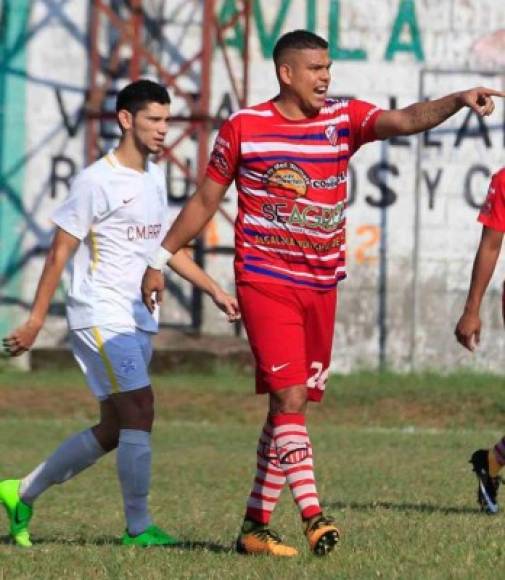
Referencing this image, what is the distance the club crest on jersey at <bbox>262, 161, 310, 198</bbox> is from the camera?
8266 millimetres

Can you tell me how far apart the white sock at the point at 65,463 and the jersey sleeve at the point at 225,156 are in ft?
5.93

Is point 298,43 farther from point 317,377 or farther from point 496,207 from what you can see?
point 496,207

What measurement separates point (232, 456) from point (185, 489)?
2.69 metres

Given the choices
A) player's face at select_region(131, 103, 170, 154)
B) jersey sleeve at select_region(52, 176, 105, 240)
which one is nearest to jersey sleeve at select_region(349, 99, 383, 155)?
player's face at select_region(131, 103, 170, 154)

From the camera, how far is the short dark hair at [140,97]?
9578mm

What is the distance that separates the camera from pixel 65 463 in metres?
9.56

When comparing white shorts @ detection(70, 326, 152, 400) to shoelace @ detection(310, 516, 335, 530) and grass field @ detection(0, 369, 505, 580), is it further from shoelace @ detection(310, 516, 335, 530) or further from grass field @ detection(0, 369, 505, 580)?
shoelace @ detection(310, 516, 335, 530)

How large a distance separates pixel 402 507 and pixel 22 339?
282cm

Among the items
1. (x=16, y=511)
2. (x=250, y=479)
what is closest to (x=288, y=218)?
(x=16, y=511)

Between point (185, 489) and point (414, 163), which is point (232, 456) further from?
point (414, 163)

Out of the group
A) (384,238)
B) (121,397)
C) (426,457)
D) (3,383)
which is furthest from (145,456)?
(384,238)

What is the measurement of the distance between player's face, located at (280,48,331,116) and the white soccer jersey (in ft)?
4.54

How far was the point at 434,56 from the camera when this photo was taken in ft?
78.5

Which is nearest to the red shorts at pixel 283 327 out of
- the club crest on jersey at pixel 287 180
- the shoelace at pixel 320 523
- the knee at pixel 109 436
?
the club crest on jersey at pixel 287 180
